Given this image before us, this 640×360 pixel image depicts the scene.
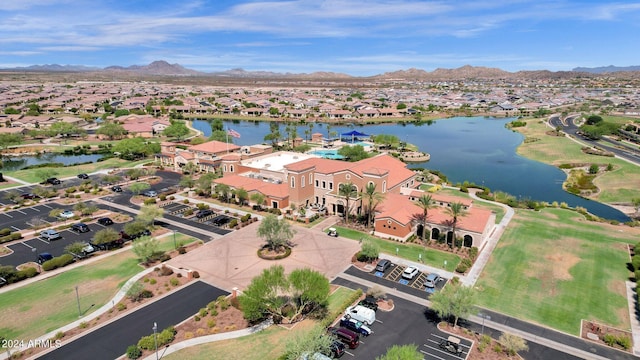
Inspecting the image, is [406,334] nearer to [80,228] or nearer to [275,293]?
[275,293]

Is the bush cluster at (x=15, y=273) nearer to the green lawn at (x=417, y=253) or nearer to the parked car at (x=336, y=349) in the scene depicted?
the parked car at (x=336, y=349)

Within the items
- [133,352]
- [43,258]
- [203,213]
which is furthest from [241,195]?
[133,352]

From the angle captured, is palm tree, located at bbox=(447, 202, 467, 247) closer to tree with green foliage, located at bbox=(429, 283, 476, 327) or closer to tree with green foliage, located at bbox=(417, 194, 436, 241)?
tree with green foliage, located at bbox=(417, 194, 436, 241)

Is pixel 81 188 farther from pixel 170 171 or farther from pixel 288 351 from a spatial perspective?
pixel 288 351

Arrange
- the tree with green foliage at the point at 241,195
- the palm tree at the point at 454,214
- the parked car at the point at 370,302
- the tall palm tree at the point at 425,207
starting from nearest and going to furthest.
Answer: the parked car at the point at 370,302 < the palm tree at the point at 454,214 < the tall palm tree at the point at 425,207 < the tree with green foliage at the point at 241,195

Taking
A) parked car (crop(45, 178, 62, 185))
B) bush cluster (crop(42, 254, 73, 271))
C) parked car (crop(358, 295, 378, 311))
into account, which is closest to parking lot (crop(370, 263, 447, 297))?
parked car (crop(358, 295, 378, 311))

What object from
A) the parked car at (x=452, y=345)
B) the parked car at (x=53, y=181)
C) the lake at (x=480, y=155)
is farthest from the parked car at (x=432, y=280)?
the parked car at (x=53, y=181)
